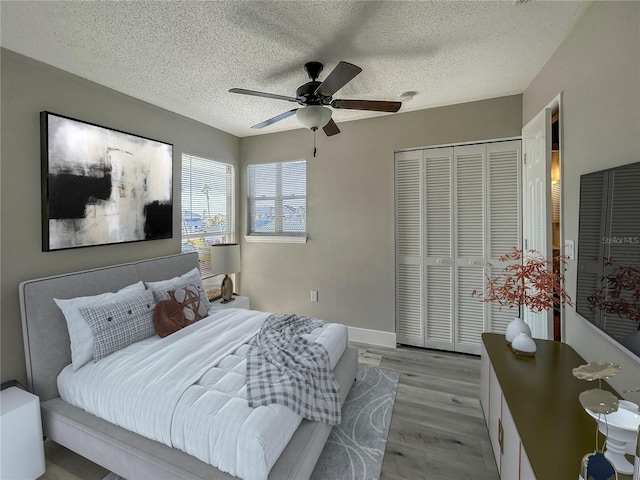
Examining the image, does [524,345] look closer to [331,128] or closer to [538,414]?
[538,414]

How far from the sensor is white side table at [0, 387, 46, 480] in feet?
5.08

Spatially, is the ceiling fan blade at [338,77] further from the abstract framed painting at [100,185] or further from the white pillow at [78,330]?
the white pillow at [78,330]

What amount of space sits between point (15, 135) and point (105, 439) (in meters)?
2.07

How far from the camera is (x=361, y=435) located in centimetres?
202

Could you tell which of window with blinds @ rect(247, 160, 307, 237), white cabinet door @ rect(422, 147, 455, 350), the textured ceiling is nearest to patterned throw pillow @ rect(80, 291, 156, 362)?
the textured ceiling

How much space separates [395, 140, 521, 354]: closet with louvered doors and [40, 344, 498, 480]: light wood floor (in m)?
0.44

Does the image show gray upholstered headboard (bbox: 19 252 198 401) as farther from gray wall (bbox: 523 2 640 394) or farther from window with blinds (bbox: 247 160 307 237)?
gray wall (bbox: 523 2 640 394)

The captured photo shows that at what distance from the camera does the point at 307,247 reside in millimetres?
3793

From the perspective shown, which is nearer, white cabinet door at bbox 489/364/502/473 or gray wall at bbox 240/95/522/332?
white cabinet door at bbox 489/364/502/473

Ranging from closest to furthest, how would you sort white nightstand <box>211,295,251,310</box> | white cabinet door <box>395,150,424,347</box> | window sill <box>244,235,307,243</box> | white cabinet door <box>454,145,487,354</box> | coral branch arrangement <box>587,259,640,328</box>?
coral branch arrangement <box>587,259,640,328</box>, white cabinet door <box>454,145,487,354</box>, white cabinet door <box>395,150,424,347</box>, white nightstand <box>211,295,251,310</box>, window sill <box>244,235,307,243</box>

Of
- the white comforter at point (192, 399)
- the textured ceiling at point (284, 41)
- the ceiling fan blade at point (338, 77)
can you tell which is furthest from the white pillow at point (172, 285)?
the ceiling fan blade at point (338, 77)

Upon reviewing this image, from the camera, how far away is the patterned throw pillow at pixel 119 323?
6.35 ft

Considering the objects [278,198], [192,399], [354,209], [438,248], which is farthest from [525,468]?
[278,198]

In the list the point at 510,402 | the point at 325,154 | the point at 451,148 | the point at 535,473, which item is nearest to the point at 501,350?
the point at 510,402
